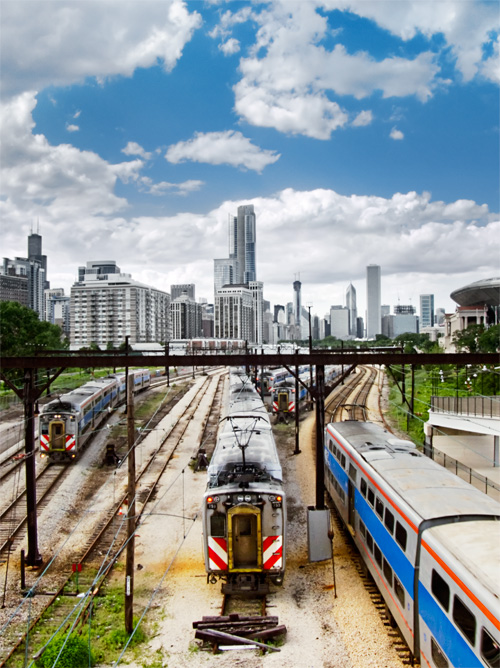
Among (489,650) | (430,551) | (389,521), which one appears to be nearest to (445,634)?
(430,551)

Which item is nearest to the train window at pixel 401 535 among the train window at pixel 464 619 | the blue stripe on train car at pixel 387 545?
the blue stripe on train car at pixel 387 545

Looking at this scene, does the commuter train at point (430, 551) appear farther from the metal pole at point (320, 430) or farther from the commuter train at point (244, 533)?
the commuter train at point (244, 533)

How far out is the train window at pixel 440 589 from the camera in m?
8.15

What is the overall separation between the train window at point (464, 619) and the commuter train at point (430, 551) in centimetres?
1

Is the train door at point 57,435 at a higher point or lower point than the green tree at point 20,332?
lower

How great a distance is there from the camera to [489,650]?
6.83m

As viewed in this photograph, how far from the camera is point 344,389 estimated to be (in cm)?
5894

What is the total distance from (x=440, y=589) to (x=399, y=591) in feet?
8.52

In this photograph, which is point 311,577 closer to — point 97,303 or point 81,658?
point 81,658

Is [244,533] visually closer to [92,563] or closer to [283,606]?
[283,606]

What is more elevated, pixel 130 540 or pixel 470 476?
pixel 130 540

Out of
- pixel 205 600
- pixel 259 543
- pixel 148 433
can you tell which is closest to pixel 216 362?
pixel 259 543

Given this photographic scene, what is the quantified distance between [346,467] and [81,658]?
9512 mm

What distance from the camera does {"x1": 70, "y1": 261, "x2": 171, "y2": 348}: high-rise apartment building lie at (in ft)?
487
